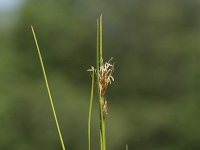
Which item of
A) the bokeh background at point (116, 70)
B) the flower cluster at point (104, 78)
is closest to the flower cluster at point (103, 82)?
the flower cluster at point (104, 78)

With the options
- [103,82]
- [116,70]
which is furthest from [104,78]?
[116,70]

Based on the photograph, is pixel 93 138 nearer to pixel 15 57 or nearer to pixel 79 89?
pixel 79 89

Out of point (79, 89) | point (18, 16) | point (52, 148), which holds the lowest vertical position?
point (52, 148)

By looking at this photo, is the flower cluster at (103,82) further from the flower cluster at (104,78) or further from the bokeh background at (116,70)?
the bokeh background at (116,70)

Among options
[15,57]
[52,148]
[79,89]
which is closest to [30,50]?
[15,57]

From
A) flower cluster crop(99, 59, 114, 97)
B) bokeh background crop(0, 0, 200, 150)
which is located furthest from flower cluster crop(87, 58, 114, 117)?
bokeh background crop(0, 0, 200, 150)

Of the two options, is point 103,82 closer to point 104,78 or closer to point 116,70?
point 104,78

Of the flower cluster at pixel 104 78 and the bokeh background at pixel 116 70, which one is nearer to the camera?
the flower cluster at pixel 104 78

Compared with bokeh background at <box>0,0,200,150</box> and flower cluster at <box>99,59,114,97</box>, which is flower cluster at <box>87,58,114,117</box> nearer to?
flower cluster at <box>99,59,114,97</box>
